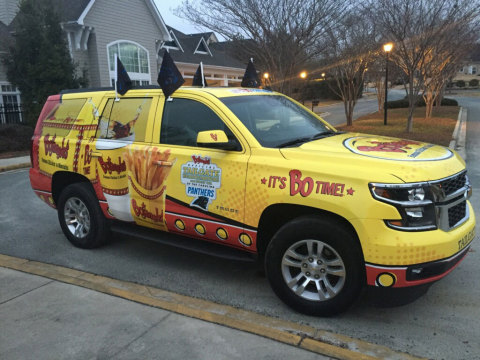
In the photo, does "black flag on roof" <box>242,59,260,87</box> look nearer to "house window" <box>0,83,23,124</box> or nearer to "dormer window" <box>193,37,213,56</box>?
"house window" <box>0,83,23,124</box>

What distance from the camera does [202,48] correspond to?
1182 inches

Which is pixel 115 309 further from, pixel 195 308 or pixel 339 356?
pixel 339 356

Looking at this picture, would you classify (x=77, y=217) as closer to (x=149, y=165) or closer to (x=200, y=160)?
(x=149, y=165)

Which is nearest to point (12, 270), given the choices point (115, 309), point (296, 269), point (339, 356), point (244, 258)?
point (115, 309)

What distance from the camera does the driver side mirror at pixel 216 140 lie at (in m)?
3.54

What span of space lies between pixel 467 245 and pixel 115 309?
2.94 meters

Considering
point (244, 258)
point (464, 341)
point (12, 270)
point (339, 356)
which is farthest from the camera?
point (12, 270)

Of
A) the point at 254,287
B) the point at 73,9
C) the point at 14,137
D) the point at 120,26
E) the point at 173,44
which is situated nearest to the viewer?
the point at 254,287

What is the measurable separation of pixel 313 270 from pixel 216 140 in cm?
133

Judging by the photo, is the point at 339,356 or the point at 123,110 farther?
the point at 123,110

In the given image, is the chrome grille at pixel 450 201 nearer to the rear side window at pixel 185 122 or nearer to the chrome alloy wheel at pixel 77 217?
the rear side window at pixel 185 122

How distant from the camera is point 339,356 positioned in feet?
9.50

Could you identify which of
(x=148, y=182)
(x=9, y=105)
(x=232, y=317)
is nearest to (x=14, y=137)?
(x=9, y=105)

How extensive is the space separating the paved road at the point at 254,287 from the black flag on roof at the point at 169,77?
1898 mm
